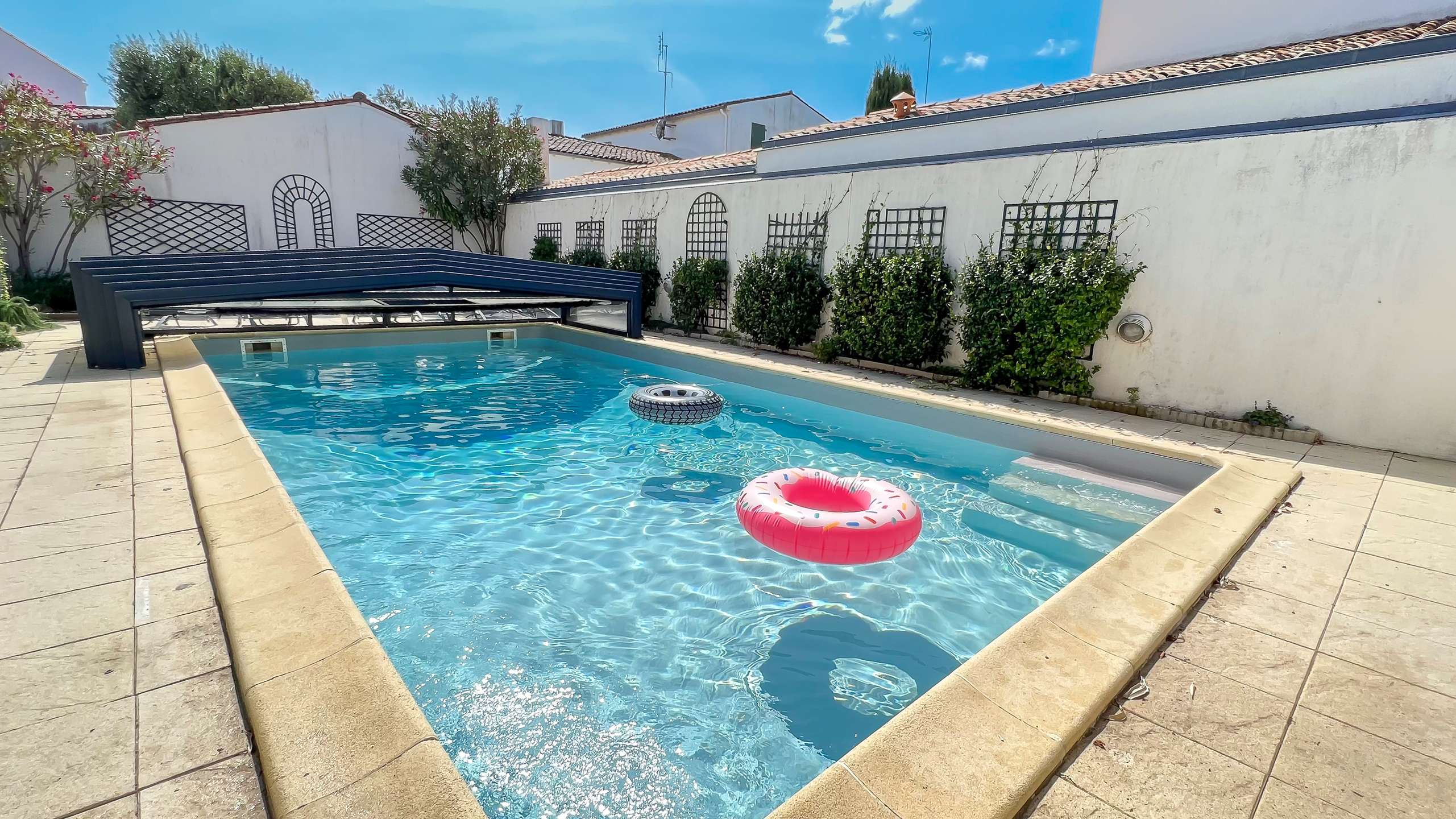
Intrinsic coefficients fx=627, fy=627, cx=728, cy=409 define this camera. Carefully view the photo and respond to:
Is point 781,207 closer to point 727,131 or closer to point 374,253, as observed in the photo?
point 374,253

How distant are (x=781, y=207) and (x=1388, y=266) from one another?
24.6ft

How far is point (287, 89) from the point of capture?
21688 millimetres

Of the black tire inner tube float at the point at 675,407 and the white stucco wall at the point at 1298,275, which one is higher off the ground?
the white stucco wall at the point at 1298,275

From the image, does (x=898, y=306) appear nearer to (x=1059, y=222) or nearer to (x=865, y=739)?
(x=1059, y=222)

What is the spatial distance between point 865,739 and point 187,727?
2.12 metres

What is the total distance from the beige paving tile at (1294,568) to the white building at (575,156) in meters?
18.3

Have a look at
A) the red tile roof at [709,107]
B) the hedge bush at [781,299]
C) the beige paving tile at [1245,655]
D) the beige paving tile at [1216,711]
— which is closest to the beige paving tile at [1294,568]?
the beige paving tile at [1245,655]

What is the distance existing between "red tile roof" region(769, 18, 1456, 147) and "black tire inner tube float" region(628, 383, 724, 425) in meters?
5.46

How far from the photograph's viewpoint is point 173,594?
8.51 ft

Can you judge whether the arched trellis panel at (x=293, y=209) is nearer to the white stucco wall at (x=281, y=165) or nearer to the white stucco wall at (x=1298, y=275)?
the white stucco wall at (x=281, y=165)

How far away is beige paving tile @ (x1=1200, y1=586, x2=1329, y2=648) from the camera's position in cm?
271

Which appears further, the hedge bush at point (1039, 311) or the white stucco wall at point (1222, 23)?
the white stucco wall at point (1222, 23)

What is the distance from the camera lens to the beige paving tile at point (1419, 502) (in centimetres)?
414

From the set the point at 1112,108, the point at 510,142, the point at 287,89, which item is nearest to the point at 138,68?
the point at 287,89
